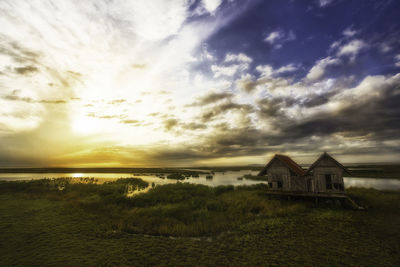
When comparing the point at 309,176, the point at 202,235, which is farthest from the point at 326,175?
Result: the point at 202,235

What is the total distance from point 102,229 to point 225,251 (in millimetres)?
9493

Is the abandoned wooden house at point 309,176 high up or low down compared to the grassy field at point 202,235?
up

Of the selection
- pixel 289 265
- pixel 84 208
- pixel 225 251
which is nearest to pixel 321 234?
pixel 289 265

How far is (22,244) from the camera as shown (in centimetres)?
1078

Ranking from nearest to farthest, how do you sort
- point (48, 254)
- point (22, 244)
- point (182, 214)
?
point (48, 254) < point (22, 244) < point (182, 214)

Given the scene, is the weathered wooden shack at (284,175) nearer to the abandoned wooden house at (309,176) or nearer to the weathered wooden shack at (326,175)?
the abandoned wooden house at (309,176)

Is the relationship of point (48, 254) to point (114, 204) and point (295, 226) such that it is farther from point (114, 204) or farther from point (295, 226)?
point (295, 226)

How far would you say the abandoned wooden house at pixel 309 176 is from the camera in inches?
797

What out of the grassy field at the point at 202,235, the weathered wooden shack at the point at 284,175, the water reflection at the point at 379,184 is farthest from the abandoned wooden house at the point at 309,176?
the water reflection at the point at 379,184

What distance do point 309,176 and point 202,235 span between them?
1595 cm

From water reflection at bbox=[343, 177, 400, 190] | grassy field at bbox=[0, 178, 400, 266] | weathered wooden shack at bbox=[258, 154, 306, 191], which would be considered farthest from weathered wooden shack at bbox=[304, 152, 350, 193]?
water reflection at bbox=[343, 177, 400, 190]

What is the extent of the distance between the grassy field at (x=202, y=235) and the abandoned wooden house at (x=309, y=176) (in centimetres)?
262

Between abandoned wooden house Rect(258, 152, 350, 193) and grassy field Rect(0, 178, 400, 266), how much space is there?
103 inches

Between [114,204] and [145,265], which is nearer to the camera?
[145,265]
